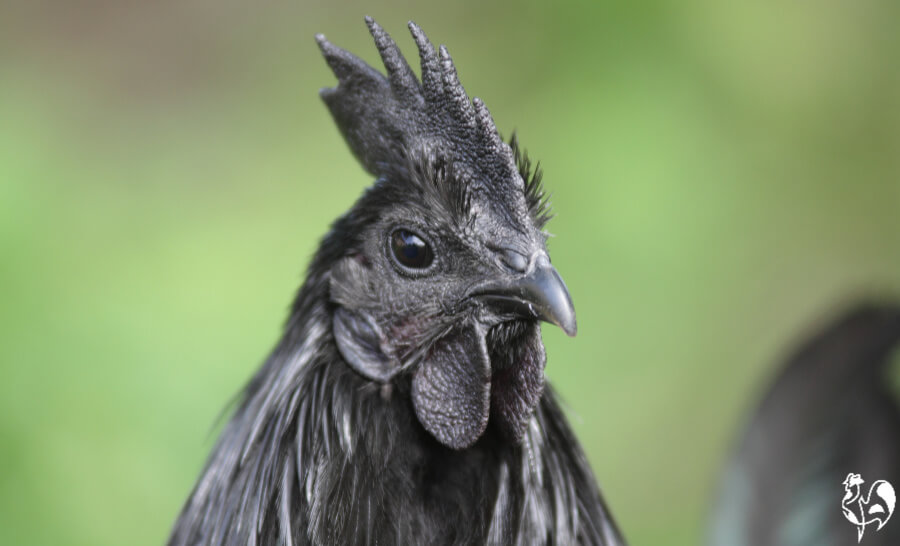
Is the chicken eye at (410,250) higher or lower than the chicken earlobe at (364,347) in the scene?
higher

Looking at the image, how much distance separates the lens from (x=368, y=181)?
6.19 metres

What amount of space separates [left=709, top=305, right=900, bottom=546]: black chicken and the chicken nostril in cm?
206

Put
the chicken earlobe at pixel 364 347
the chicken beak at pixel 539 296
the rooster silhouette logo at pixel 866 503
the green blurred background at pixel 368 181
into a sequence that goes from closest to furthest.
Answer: the chicken beak at pixel 539 296, the chicken earlobe at pixel 364 347, the rooster silhouette logo at pixel 866 503, the green blurred background at pixel 368 181

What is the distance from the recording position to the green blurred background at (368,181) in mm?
4984

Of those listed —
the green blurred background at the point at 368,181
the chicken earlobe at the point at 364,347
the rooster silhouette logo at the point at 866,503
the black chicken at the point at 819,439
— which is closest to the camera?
the chicken earlobe at the point at 364,347

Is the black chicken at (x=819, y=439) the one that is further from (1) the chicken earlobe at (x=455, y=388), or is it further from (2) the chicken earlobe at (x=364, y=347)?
(2) the chicken earlobe at (x=364, y=347)

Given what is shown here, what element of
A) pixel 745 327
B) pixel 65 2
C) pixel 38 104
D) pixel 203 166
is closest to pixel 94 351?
pixel 203 166

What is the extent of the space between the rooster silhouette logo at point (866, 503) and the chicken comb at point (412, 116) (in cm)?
231

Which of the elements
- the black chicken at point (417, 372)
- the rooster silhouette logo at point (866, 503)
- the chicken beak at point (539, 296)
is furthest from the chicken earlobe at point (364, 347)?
the rooster silhouette logo at point (866, 503)

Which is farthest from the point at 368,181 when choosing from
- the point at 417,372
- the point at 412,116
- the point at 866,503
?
the point at 417,372

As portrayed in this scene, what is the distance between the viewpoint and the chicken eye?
2.03m

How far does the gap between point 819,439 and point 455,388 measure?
219 cm

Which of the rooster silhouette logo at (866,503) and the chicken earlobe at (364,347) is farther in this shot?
the rooster silhouette logo at (866,503)

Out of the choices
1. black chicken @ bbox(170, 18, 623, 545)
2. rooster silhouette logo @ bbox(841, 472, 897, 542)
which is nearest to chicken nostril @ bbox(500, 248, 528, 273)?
black chicken @ bbox(170, 18, 623, 545)
